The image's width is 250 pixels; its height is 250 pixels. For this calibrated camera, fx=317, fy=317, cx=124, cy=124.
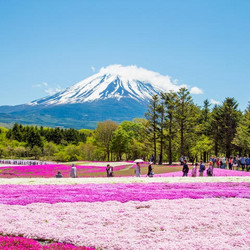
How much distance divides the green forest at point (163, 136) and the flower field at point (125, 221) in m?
46.9

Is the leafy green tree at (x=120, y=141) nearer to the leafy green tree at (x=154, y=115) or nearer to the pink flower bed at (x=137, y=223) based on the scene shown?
the leafy green tree at (x=154, y=115)

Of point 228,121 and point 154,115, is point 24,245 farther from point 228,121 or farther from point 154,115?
point 228,121

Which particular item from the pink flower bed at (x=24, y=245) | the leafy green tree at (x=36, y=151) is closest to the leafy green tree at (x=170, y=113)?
the pink flower bed at (x=24, y=245)

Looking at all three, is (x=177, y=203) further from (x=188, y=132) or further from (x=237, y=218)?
(x=188, y=132)

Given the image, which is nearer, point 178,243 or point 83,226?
point 178,243

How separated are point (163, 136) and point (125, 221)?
55135 mm

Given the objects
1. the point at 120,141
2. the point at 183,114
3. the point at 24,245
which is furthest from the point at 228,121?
the point at 24,245

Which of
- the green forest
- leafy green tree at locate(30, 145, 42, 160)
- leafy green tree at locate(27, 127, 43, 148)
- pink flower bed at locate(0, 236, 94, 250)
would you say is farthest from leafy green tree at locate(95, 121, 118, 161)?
pink flower bed at locate(0, 236, 94, 250)

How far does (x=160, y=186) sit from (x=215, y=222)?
1121 cm

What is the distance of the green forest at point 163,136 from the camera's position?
6694 cm

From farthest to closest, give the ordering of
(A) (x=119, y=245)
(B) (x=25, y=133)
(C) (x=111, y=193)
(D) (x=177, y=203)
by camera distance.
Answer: (B) (x=25, y=133)
(C) (x=111, y=193)
(D) (x=177, y=203)
(A) (x=119, y=245)

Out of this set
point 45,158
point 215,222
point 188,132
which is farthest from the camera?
point 45,158

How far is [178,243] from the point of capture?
10031 millimetres

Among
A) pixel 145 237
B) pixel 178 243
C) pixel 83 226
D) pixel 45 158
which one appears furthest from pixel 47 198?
pixel 45 158
